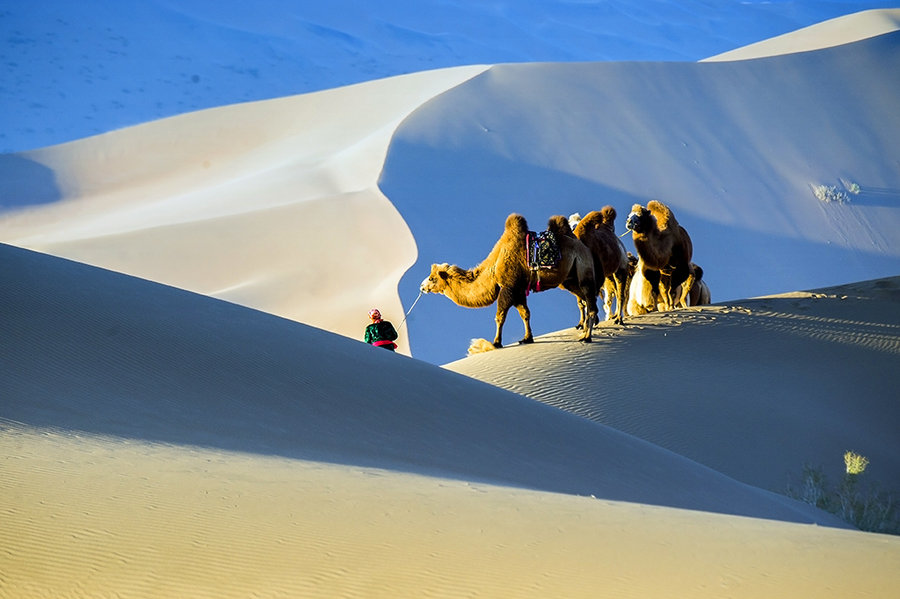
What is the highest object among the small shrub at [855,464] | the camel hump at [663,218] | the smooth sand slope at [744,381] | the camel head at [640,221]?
the camel hump at [663,218]

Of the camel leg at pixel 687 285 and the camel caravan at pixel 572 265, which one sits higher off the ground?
the camel leg at pixel 687 285

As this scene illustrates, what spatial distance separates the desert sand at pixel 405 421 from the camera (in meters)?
4.32

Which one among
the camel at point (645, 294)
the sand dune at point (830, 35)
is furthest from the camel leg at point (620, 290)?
the sand dune at point (830, 35)

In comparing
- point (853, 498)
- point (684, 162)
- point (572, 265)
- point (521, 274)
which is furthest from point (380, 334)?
point (684, 162)

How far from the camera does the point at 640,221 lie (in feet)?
48.8

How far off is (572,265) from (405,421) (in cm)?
553

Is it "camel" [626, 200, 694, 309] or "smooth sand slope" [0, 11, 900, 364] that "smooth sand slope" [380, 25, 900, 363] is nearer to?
"smooth sand slope" [0, 11, 900, 364]

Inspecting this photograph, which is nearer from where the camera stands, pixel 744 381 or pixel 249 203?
pixel 744 381

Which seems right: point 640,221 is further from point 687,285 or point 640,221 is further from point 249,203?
point 249,203

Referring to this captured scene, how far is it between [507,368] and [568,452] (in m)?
5.10

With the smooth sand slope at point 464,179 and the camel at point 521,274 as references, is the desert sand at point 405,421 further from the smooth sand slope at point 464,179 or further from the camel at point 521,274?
the camel at point 521,274

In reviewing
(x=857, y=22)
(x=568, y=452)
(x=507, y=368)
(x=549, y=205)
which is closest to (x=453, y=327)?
(x=549, y=205)

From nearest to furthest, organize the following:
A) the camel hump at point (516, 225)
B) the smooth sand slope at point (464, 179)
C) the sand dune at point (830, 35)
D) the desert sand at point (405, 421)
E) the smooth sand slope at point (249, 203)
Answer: the desert sand at point (405, 421) → the camel hump at point (516, 225) → the smooth sand slope at point (249, 203) → the smooth sand slope at point (464, 179) → the sand dune at point (830, 35)

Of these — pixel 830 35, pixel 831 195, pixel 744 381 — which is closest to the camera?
pixel 744 381
